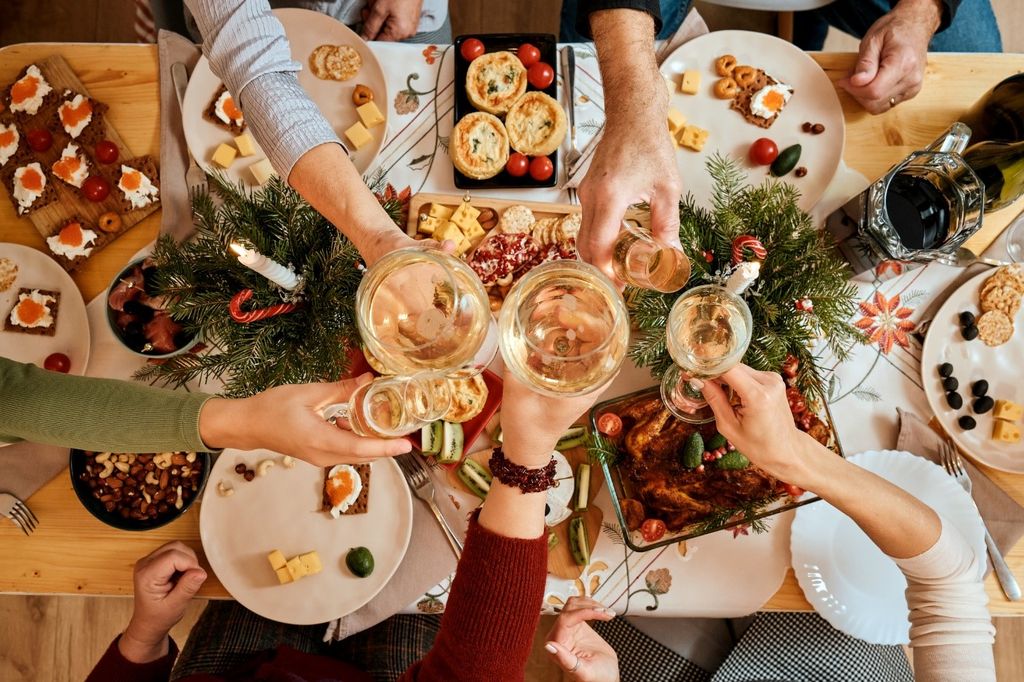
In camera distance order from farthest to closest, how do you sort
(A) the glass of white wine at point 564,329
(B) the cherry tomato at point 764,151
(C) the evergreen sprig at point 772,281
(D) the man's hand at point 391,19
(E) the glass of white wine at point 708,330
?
1. (D) the man's hand at point 391,19
2. (B) the cherry tomato at point 764,151
3. (C) the evergreen sprig at point 772,281
4. (E) the glass of white wine at point 708,330
5. (A) the glass of white wine at point 564,329

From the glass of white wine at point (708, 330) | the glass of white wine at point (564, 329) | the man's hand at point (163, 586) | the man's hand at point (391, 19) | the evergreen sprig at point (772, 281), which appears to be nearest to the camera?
the glass of white wine at point (564, 329)

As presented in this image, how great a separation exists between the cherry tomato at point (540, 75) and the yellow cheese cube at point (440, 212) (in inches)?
14.6

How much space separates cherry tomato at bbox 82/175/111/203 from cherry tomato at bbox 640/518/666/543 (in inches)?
56.4

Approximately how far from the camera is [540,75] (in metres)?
1.51

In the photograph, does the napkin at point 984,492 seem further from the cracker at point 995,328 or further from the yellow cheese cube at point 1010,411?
the cracker at point 995,328

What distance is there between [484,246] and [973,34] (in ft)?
5.32

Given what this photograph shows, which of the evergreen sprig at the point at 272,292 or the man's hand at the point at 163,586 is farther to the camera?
the man's hand at the point at 163,586

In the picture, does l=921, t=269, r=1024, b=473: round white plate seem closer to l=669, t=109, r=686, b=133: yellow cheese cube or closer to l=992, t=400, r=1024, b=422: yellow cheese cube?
l=992, t=400, r=1024, b=422: yellow cheese cube

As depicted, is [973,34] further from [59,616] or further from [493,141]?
[59,616]

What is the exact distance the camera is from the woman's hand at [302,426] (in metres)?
1.04

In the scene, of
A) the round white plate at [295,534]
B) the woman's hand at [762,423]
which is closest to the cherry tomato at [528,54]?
the woman's hand at [762,423]

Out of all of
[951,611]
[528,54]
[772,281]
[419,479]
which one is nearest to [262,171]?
[528,54]

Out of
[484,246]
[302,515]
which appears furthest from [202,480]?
[484,246]

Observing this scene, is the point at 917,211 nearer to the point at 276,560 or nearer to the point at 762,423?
the point at 762,423
